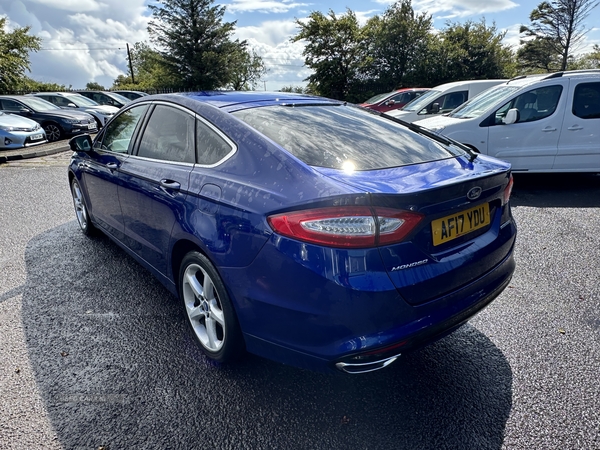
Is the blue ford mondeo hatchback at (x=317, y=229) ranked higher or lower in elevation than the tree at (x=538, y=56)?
lower

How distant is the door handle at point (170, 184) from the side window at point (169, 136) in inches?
6.3

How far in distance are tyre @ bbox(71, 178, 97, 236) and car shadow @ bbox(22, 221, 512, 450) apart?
5.35 ft

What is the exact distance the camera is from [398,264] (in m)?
1.78

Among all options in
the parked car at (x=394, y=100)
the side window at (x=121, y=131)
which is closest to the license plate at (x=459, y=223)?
the side window at (x=121, y=131)

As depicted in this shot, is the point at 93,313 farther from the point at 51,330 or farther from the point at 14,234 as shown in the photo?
the point at 14,234

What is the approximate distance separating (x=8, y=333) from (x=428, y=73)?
27.6m

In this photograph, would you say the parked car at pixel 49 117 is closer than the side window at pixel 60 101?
Yes

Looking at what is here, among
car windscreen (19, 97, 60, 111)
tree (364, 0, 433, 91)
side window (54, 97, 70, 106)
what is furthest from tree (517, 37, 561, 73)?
car windscreen (19, 97, 60, 111)

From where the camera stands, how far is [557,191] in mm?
6352

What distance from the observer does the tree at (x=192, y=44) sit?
3325cm

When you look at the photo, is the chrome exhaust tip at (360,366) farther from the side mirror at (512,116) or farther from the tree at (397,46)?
the tree at (397,46)

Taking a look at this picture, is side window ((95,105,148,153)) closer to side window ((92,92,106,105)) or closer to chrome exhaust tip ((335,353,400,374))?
chrome exhaust tip ((335,353,400,374))

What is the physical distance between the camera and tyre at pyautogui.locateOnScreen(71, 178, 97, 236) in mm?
4488

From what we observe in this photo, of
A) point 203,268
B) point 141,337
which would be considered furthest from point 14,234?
point 203,268
